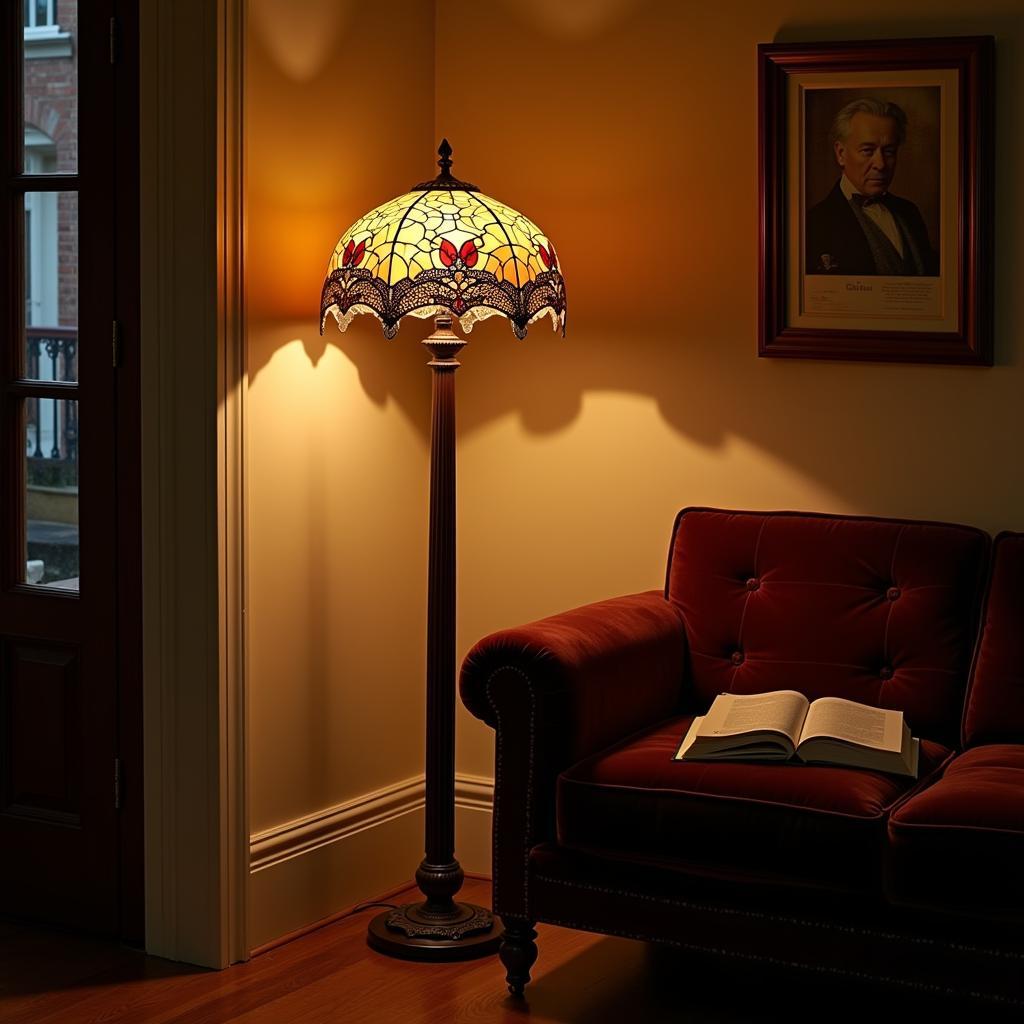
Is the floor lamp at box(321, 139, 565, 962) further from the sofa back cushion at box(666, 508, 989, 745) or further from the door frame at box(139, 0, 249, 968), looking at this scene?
the sofa back cushion at box(666, 508, 989, 745)

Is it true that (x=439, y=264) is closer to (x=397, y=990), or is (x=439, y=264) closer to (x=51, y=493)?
(x=51, y=493)

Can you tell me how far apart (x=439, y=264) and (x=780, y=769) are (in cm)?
113

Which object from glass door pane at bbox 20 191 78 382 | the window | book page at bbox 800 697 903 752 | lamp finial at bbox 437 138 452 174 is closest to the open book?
book page at bbox 800 697 903 752

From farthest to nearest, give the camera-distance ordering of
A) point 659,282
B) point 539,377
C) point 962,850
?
point 539,377, point 659,282, point 962,850

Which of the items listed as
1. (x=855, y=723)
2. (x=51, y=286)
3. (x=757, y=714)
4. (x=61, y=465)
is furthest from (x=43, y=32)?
(x=855, y=723)

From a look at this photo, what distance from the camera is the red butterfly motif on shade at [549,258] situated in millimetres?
3152

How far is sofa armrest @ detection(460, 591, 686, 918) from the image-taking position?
2867 millimetres

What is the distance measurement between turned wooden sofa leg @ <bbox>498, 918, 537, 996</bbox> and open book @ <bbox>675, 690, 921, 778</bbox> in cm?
46

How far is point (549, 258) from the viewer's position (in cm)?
317

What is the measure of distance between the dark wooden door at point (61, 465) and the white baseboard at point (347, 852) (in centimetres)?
31

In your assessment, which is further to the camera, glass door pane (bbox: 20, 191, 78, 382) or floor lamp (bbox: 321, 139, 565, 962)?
glass door pane (bbox: 20, 191, 78, 382)

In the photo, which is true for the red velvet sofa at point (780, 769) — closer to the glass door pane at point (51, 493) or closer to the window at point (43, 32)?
the glass door pane at point (51, 493)

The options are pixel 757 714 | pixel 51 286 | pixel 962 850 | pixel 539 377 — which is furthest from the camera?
pixel 539 377

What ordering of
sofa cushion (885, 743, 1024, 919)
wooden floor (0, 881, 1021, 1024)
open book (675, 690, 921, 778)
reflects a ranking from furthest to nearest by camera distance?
wooden floor (0, 881, 1021, 1024), open book (675, 690, 921, 778), sofa cushion (885, 743, 1024, 919)
